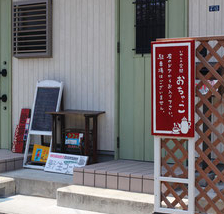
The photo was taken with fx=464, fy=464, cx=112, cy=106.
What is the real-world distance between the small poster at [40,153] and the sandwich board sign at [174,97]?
129 inches

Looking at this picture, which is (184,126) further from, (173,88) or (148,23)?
(148,23)

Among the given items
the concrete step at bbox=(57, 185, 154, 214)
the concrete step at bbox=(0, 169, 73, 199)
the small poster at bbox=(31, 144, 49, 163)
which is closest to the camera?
the concrete step at bbox=(57, 185, 154, 214)

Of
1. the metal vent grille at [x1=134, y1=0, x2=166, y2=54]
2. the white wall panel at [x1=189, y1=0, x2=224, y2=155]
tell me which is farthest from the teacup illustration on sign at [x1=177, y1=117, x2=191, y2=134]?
the metal vent grille at [x1=134, y1=0, x2=166, y2=54]

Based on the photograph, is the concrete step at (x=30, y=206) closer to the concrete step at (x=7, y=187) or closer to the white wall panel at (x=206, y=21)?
the concrete step at (x=7, y=187)

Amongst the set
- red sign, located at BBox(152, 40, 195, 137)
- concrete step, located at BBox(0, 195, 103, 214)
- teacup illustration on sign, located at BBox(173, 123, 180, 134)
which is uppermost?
red sign, located at BBox(152, 40, 195, 137)

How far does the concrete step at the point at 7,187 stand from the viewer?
646 centimetres

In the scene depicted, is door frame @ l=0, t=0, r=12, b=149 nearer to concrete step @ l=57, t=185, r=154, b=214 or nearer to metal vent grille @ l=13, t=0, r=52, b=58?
metal vent grille @ l=13, t=0, r=52, b=58

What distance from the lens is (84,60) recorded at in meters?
7.24

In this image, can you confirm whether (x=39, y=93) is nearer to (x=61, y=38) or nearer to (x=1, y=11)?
(x=61, y=38)

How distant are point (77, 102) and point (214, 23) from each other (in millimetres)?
2489

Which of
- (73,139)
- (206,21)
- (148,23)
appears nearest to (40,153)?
(73,139)

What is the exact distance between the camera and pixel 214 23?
6008 mm

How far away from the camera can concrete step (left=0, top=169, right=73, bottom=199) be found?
6.23 meters

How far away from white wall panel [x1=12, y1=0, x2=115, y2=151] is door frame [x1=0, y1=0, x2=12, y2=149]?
0.48 m
